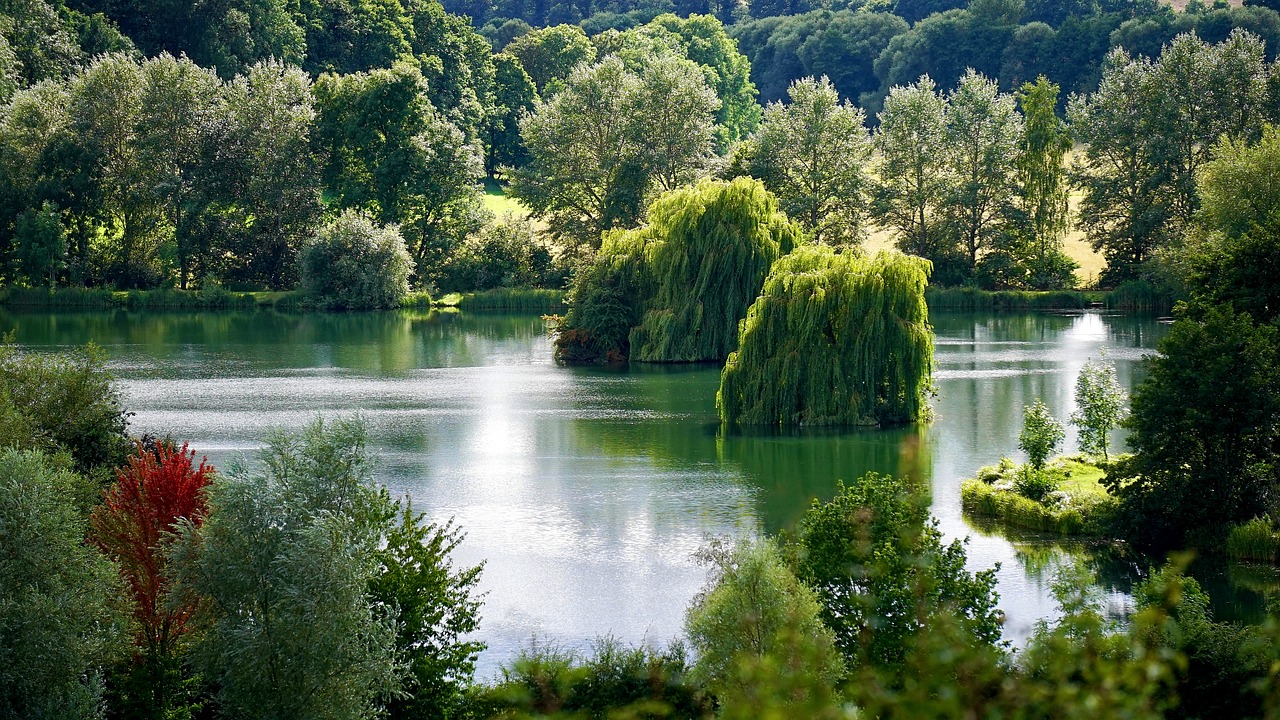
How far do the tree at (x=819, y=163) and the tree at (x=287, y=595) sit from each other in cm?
5918

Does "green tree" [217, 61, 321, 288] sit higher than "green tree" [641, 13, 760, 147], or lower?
lower

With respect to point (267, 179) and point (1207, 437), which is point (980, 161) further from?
point (1207, 437)

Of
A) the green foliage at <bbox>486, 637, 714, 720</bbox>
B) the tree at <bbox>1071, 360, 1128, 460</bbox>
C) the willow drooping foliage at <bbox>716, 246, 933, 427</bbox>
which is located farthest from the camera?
the willow drooping foliage at <bbox>716, 246, 933, 427</bbox>

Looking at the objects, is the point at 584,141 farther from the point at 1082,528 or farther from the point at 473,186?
the point at 1082,528

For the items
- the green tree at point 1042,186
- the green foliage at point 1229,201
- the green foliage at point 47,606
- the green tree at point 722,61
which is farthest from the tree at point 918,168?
the green foliage at point 47,606

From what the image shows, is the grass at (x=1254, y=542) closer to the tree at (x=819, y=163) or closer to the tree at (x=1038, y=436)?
the tree at (x=1038, y=436)

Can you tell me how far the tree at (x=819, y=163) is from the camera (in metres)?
73.6

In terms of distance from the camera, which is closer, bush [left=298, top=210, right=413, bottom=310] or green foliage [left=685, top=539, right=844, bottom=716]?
green foliage [left=685, top=539, right=844, bottom=716]

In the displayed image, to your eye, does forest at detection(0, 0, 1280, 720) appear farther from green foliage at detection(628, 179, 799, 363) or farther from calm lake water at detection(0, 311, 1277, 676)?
calm lake water at detection(0, 311, 1277, 676)

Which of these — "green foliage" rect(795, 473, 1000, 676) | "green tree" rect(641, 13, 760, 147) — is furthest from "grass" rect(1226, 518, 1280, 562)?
"green tree" rect(641, 13, 760, 147)

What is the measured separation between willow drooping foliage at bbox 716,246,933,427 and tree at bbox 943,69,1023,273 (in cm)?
3943

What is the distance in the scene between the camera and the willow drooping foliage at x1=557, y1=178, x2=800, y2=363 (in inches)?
1884

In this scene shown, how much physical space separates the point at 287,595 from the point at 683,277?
34434mm

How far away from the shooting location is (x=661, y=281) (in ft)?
162
